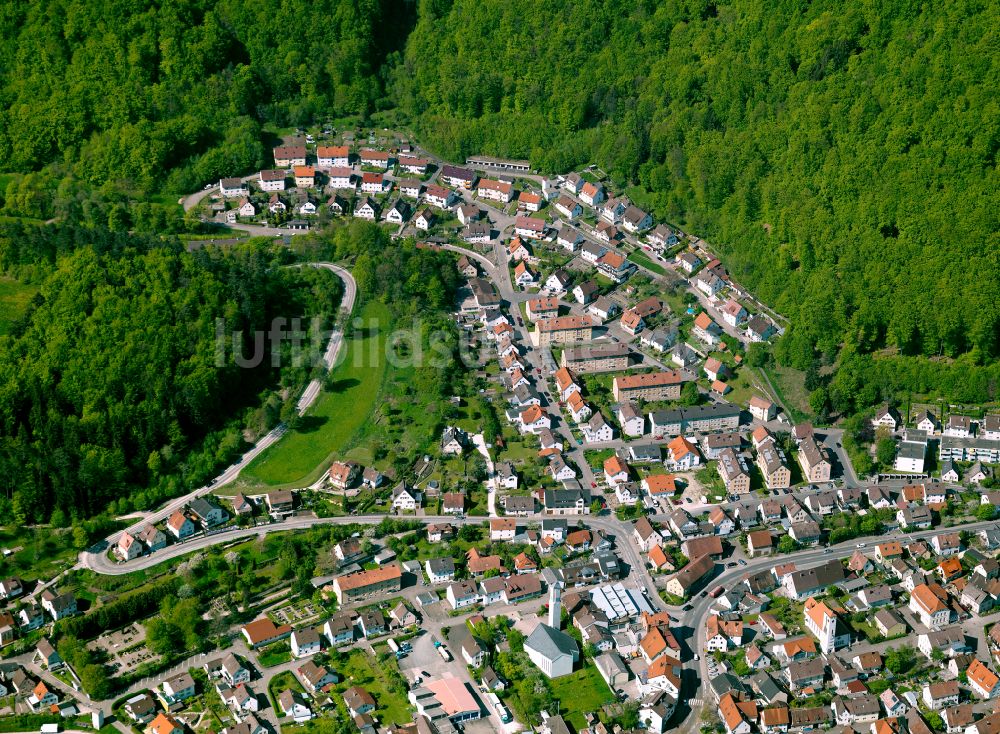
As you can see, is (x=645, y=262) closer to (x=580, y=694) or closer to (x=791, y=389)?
(x=791, y=389)

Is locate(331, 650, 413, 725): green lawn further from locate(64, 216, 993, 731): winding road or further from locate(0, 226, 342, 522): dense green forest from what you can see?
locate(0, 226, 342, 522): dense green forest

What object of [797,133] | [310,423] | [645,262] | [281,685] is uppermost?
[797,133]

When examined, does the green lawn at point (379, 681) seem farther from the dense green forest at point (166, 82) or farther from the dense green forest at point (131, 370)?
the dense green forest at point (166, 82)

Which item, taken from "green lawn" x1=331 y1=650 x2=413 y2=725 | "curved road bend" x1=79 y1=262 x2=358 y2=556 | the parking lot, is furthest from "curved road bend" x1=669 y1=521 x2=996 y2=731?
"curved road bend" x1=79 y1=262 x2=358 y2=556

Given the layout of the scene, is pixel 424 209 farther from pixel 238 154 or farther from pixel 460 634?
pixel 460 634

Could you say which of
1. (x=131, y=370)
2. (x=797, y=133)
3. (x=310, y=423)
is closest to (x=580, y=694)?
(x=310, y=423)

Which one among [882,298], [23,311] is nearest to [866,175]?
[882,298]

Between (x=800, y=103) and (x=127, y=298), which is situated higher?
(x=800, y=103)
